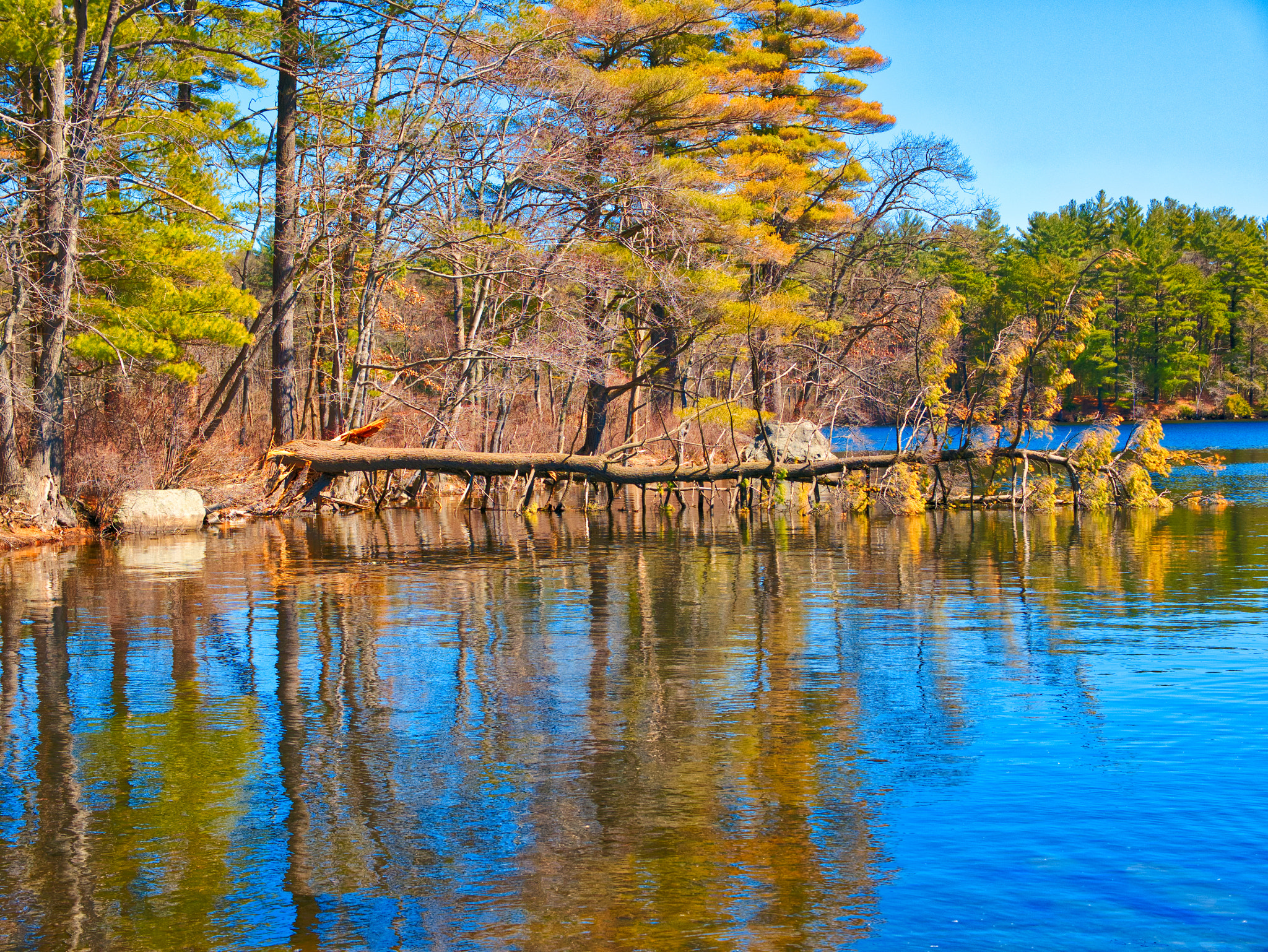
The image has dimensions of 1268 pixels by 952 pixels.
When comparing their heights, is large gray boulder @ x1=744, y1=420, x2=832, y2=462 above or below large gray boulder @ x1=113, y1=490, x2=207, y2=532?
above

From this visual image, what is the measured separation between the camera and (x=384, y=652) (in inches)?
375

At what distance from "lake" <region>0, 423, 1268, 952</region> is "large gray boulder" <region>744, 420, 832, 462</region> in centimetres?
1534

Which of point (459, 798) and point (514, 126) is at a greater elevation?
point (514, 126)

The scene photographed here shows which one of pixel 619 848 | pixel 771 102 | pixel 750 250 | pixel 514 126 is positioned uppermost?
pixel 771 102

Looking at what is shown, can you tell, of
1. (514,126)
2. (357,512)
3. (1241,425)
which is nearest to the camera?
→ (514,126)

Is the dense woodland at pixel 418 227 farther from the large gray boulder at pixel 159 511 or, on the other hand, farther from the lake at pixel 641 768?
the lake at pixel 641 768

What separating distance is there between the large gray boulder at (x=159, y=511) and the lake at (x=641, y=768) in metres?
8.81

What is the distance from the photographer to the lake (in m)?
4.48

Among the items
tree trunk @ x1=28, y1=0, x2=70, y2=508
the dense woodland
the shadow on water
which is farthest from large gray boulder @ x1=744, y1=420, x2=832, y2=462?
the shadow on water

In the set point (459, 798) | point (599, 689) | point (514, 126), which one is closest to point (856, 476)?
point (514, 126)

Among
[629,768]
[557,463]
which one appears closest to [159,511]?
[557,463]

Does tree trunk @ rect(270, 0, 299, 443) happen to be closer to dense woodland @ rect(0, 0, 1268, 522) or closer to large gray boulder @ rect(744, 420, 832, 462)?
dense woodland @ rect(0, 0, 1268, 522)

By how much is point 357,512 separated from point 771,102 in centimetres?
1546

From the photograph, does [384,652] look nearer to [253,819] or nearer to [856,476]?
[253,819]
